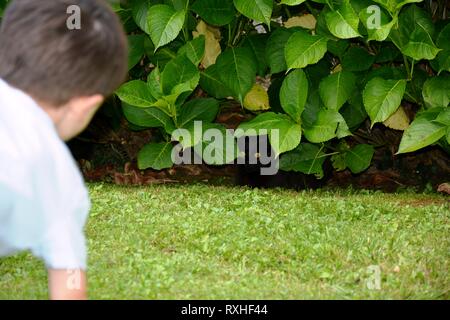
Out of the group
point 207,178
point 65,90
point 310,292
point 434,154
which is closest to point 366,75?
point 434,154

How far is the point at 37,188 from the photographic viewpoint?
6.23 feet

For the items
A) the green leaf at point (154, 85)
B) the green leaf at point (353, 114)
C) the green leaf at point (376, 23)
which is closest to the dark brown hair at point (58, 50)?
the green leaf at point (376, 23)

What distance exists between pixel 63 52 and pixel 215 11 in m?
2.47

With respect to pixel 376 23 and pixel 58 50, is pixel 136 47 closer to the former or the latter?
pixel 376 23

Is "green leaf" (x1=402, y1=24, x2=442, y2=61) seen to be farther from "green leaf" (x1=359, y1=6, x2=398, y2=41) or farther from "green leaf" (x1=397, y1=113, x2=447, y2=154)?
"green leaf" (x1=397, y1=113, x2=447, y2=154)

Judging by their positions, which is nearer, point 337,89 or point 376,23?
point 376,23

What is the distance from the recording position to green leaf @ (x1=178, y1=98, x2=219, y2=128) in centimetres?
454

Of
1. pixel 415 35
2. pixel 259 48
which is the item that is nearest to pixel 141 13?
pixel 259 48

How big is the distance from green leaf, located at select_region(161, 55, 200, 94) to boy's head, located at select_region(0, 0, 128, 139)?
7.16 ft

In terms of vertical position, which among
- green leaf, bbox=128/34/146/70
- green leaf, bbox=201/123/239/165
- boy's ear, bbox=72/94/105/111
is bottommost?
green leaf, bbox=201/123/239/165

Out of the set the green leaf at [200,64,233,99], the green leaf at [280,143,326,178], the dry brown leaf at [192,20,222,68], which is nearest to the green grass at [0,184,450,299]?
the green leaf at [280,143,326,178]

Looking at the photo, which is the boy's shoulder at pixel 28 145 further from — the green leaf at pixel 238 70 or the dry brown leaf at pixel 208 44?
the dry brown leaf at pixel 208 44

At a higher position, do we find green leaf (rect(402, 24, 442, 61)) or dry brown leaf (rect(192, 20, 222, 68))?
green leaf (rect(402, 24, 442, 61))

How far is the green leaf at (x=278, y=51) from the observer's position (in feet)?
14.3
